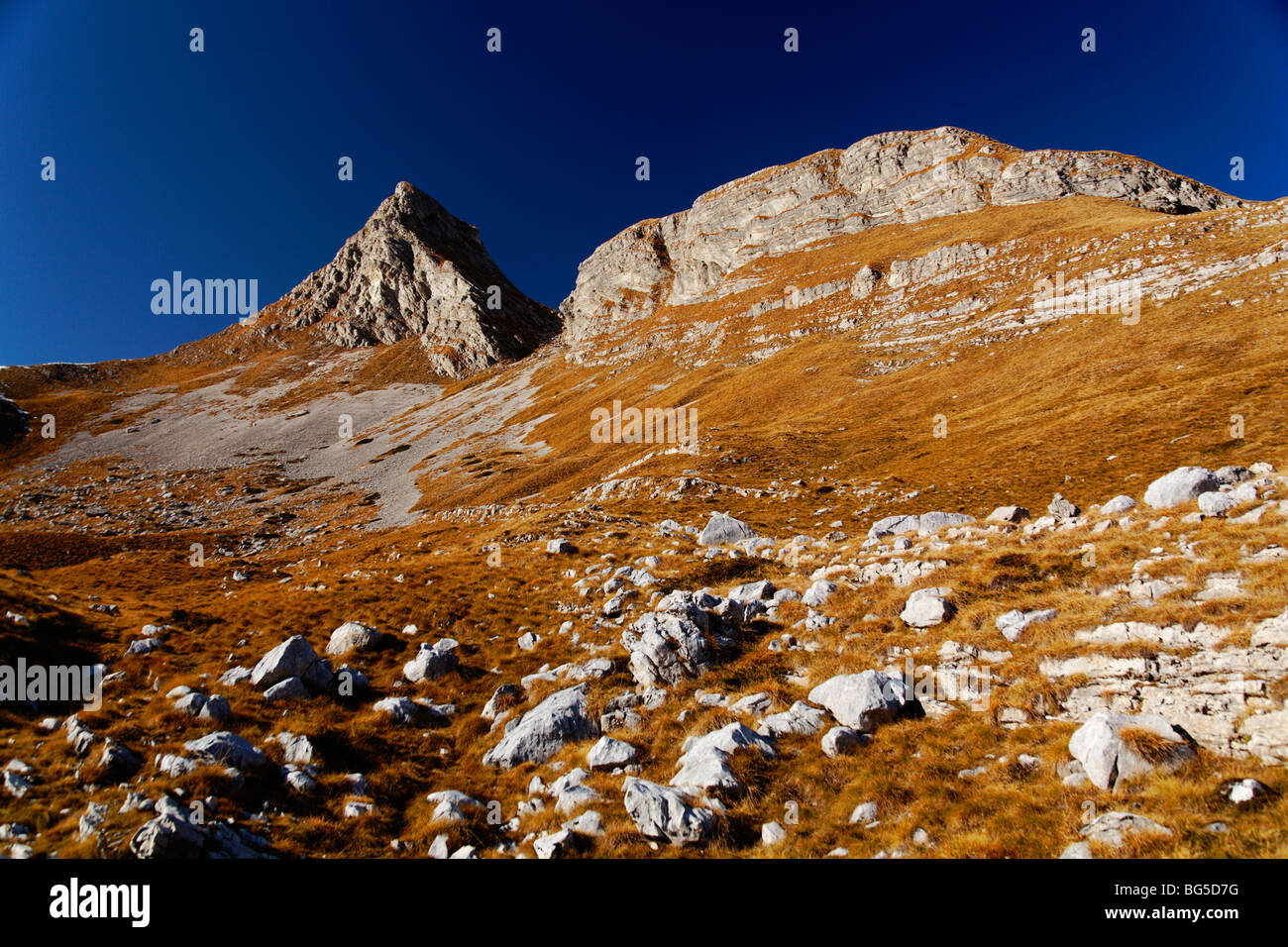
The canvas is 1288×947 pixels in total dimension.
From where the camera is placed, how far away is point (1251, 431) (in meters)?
23.5

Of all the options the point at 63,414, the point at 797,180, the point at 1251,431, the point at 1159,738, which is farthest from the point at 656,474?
the point at 63,414

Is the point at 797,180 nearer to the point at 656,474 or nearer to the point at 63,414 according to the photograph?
the point at 656,474

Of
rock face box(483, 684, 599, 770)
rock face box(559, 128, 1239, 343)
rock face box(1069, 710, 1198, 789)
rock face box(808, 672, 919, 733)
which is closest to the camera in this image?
rock face box(1069, 710, 1198, 789)

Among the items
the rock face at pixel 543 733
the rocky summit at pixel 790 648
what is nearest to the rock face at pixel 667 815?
the rocky summit at pixel 790 648

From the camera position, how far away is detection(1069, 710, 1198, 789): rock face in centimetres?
648

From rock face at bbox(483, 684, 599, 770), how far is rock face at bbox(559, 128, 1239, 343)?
10744 cm

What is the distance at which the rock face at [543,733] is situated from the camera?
11.2 metres

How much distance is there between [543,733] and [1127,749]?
10387 mm

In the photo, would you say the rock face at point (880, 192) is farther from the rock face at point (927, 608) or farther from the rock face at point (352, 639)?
the rock face at point (352, 639)

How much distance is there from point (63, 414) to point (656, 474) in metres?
187

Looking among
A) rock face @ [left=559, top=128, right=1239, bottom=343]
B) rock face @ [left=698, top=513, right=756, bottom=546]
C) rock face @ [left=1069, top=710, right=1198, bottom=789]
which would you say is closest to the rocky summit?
rock face @ [left=1069, top=710, right=1198, bottom=789]

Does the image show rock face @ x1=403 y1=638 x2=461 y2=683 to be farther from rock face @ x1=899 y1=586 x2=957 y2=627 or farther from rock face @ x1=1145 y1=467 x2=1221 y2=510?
rock face @ x1=1145 y1=467 x2=1221 y2=510

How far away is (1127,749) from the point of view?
6.67 m

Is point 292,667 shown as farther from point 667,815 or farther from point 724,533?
point 724,533
